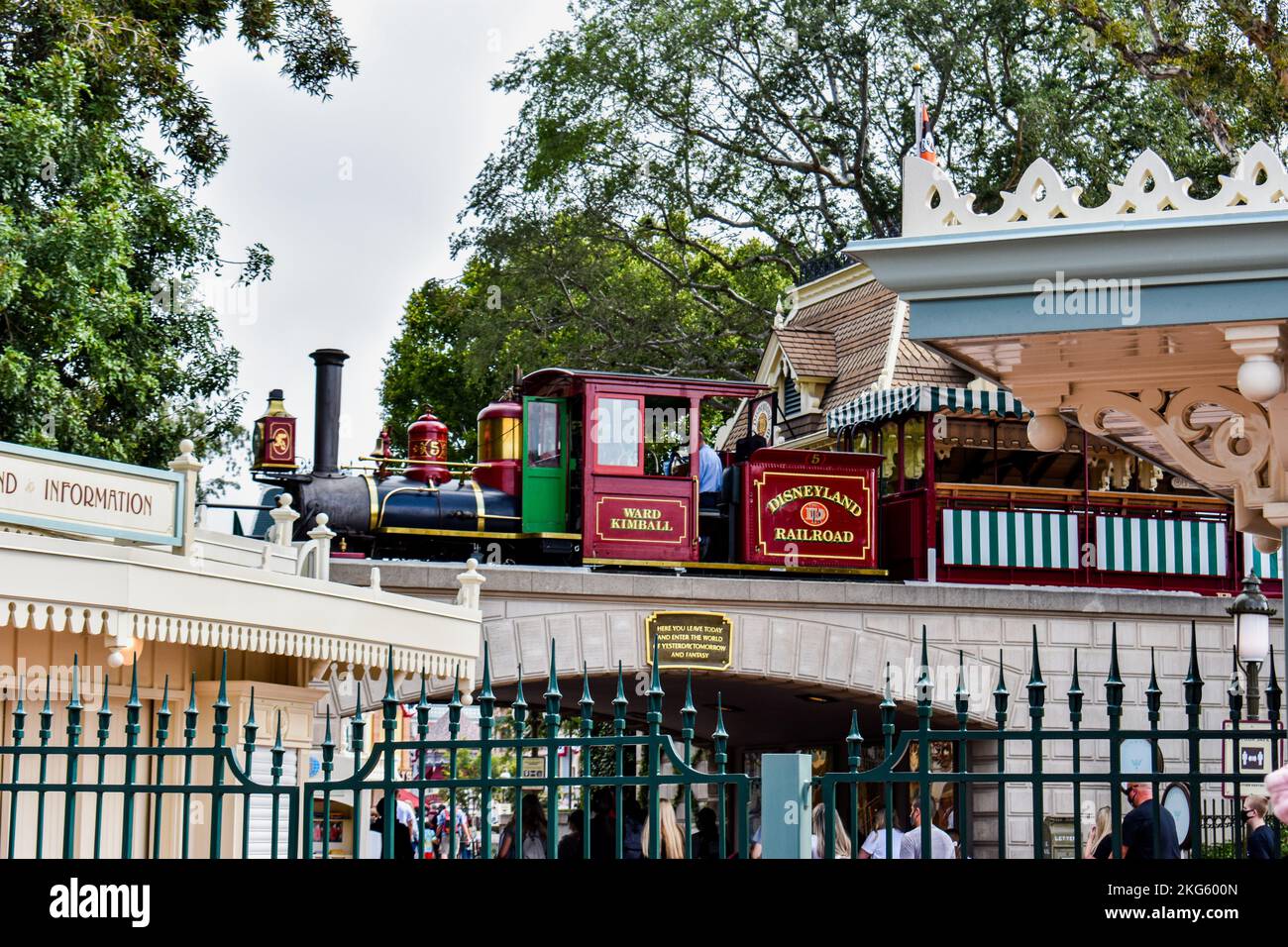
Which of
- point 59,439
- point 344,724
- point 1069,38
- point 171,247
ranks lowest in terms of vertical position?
point 344,724

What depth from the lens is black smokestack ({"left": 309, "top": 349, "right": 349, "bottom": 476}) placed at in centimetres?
2047

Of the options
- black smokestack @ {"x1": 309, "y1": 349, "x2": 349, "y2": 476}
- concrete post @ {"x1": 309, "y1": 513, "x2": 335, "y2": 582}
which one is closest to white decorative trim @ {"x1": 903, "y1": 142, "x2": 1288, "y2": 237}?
concrete post @ {"x1": 309, "y1": 513, "x2": 335, "y2": 582}

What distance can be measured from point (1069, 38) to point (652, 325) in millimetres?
9027

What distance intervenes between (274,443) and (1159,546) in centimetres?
1165

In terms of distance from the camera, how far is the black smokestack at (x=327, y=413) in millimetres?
20469

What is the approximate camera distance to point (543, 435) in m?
20.9

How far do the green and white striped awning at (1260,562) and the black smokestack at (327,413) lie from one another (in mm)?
11417

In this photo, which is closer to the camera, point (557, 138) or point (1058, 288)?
point (1058, 288)

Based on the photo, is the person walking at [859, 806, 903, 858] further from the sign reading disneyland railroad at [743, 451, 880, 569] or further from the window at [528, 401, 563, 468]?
the window at [528, 401, 563, 468]

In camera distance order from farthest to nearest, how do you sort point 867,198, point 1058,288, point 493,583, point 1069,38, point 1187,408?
point 867,198 < point 1069,38 < point 493,583 < point 1187,408 < point 1058,288

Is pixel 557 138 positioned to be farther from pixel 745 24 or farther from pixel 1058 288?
pixel 1058 288

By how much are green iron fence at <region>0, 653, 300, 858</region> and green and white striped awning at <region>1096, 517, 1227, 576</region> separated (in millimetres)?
12402
